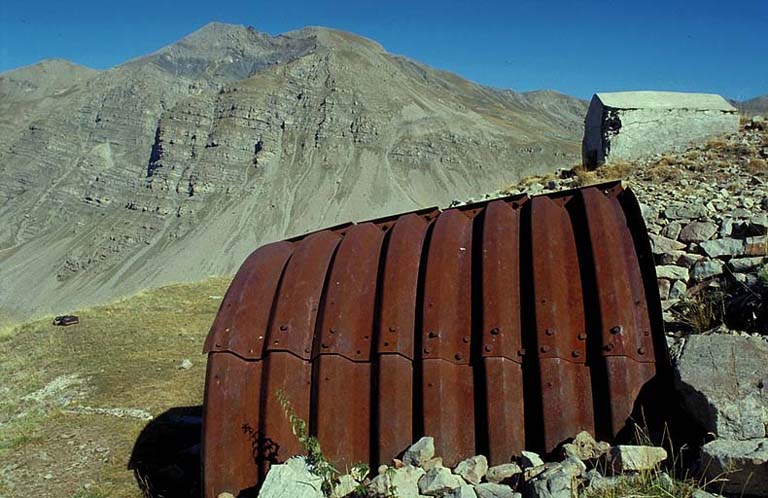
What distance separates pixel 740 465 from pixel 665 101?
1350cm

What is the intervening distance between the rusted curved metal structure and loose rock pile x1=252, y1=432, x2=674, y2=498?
7.5 inches

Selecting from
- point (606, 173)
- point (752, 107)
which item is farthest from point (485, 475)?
point (752, 107)

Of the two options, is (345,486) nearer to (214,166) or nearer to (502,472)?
(502,472)

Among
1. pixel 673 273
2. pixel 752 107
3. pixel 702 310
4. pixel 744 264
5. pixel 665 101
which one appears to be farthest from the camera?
pixel 752 107

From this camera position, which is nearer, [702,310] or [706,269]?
[702,310]

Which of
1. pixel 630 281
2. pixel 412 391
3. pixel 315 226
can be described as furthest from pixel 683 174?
pixel 315 226

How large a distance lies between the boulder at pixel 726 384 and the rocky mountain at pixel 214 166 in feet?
199

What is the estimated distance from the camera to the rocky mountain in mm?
67562

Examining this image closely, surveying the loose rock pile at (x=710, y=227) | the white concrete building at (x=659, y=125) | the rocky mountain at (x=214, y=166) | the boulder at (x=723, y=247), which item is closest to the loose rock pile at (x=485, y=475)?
the loose rock pile at (x=710, y=227)

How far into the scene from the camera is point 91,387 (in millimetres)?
9672

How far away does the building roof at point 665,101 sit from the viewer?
14.5 meters

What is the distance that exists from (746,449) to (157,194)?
82.2 meters

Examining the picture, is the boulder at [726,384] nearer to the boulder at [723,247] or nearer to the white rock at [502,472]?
the white rock at [502,472]

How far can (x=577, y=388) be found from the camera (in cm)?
411
